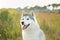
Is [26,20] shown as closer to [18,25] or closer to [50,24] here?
[18,25]

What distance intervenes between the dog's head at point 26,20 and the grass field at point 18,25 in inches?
3.1

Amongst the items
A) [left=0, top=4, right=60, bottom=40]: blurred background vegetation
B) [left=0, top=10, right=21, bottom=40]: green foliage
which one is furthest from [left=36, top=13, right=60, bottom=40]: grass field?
[left=0, top=10, right=21, bottom=40]: green foliage

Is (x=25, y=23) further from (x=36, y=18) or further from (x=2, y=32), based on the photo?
(x=2, y=32)

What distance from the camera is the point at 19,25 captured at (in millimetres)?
2180

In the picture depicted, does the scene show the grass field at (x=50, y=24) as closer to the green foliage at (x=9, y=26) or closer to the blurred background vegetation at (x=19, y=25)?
the blurred background vegetation at (x=19, y=25)

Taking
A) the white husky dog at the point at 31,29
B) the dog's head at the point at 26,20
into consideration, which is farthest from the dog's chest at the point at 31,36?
the dog's head at the point at 26,20

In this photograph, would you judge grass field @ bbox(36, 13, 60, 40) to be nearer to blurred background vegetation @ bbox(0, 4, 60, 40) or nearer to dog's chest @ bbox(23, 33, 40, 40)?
blurred background vegetation @ bbox(0, 4, 60, 40)

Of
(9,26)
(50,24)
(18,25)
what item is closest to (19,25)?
(18,25)

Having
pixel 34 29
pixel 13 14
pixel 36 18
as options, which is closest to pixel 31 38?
pixel 34 29

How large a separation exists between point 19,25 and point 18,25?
15 mm

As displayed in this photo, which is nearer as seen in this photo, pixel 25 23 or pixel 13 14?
pixel 25 23

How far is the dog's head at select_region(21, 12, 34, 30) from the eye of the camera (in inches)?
81.8

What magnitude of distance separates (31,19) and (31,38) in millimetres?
247

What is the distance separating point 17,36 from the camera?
2.19m
